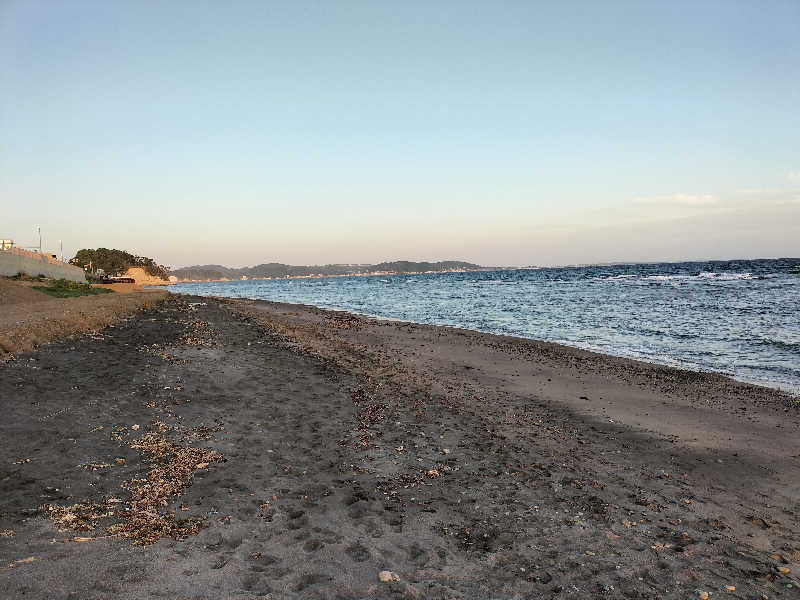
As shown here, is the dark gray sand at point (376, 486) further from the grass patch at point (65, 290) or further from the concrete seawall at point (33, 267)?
the concrete seawall at point (33, 267)

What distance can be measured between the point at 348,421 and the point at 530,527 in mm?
5379

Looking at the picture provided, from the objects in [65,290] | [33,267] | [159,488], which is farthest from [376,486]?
[33,267]

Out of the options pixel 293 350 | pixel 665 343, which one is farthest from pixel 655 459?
pixel 665 343

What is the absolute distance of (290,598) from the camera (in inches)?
193

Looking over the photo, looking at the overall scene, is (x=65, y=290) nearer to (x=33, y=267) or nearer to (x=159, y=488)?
(x=33, y=267)

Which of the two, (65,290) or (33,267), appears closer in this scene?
(65,290)

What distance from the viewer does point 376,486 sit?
7816 millimetres

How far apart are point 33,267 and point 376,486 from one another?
77.1 metres

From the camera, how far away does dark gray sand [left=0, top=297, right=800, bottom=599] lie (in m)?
5.38

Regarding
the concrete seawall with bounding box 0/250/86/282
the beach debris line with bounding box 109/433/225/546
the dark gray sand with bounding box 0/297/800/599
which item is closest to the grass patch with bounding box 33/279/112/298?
the concrete seawall with bounding box 0/250/86/282

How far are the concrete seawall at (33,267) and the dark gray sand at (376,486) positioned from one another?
185 feet

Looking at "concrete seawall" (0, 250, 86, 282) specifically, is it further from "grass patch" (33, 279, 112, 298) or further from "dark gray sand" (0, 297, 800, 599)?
"dark gray sand" (0, 297, 800, 599)

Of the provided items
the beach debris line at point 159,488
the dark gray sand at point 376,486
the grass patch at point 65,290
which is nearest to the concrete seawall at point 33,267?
the grass patch at point 65,290

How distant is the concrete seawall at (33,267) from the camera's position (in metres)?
57.7
